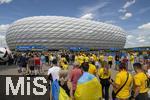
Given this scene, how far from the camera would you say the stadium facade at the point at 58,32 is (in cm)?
12381

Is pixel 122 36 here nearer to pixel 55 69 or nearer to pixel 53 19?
pixel 53 19

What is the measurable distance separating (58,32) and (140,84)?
116m

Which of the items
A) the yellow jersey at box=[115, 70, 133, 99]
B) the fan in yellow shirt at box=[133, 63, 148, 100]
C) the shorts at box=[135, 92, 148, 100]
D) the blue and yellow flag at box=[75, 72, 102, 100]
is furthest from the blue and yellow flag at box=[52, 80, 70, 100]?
the shorts at box=[135, 92, 148, 100]

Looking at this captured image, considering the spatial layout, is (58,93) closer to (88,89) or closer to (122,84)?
(88,89)

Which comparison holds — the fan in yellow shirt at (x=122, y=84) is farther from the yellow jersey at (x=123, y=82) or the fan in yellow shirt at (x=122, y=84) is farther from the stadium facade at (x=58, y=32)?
the stadium facade at (x=58, y=32)

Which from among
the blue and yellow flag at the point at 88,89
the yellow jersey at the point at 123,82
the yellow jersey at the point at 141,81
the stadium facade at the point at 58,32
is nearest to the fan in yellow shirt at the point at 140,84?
the yellow jersey at the point at 141,81

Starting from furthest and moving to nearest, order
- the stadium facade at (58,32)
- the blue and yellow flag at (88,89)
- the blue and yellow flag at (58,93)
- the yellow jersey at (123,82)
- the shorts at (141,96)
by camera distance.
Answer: the stadium facade at (58,32) < the shorts at (141,96) < the yellow jersey at (123,82) < the blue and yellow flag at (58,93) < the blue and yellow flag at (88,89)

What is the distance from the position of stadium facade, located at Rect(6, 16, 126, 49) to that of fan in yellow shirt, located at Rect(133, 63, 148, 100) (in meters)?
115

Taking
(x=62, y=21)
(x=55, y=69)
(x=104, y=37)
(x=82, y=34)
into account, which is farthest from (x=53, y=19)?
(x=55, y=69)

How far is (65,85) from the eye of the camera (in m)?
6.45

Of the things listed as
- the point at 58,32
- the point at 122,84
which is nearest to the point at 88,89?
the point at 122,84

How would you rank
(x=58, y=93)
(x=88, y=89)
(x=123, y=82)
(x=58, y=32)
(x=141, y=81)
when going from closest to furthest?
(x=88, y=89) → (x=58, y=93) → (x=123, y=82) → (x=141, y=81) → (x=58, y=32)

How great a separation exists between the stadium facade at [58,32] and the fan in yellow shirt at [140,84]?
115241 mm

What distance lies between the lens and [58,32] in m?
123
